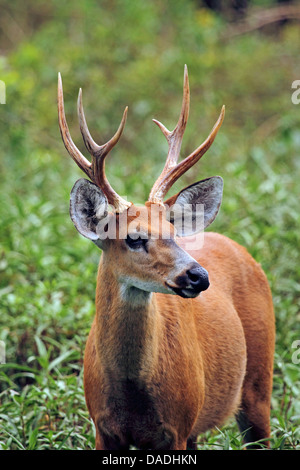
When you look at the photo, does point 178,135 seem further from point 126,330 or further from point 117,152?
point 117,152

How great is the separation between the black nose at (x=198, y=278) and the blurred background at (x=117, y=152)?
1307 millimetres

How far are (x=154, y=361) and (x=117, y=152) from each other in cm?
718

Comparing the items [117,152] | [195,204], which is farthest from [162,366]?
[117,152]

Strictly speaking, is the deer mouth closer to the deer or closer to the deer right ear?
the deer

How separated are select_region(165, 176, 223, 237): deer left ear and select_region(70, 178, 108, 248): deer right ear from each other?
0.38m

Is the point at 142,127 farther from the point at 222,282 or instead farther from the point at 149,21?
the point at 222,282

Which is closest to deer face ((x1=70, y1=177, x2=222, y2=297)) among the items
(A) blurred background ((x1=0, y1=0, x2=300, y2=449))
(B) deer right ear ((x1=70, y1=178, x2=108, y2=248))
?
(B) deer right ear ((x1=70, y1=178, x2=108, y2=248))

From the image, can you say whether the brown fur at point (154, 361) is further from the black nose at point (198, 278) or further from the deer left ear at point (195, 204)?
the deer left ear at point (195, 204)

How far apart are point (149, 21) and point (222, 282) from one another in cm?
877

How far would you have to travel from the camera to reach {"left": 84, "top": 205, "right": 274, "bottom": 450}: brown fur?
336 cm

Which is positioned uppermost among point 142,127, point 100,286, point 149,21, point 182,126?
point 149,21

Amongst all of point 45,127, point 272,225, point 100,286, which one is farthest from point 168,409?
point 45,127

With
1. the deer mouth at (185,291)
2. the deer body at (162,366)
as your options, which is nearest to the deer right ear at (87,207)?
the deer body at (162,366)

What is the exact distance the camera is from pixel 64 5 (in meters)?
12.9
